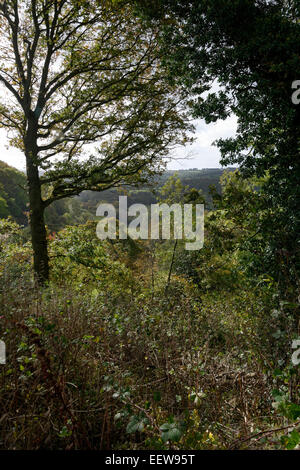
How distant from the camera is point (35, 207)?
8.11 meters

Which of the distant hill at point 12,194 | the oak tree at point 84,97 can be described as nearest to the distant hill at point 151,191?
the oak tree at point 84,97

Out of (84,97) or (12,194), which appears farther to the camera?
(12,194)

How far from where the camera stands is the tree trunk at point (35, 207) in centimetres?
776

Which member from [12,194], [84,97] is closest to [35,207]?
[84,97]

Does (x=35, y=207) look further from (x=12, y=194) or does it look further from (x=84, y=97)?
(x=12, y=194)

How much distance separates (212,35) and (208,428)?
7.43 meters

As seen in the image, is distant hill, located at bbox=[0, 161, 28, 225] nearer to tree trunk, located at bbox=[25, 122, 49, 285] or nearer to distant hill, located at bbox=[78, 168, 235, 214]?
distant hill, located at bbox=[78, 168, 235, 214]

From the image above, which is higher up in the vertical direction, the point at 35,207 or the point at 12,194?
the point at 12,194

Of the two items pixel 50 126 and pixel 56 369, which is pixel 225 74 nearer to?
pixel 50 126

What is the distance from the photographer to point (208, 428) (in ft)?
7.07

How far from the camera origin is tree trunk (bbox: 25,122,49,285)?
7.76m

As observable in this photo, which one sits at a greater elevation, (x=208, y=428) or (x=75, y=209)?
(x=75, y=209)

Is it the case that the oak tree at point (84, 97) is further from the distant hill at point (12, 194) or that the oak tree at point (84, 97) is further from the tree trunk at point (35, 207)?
the distant hill at point (12, 194)
